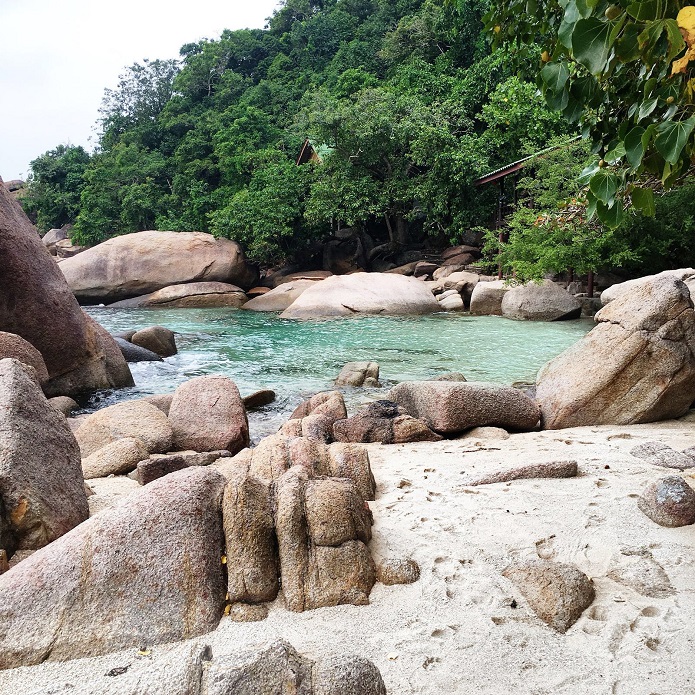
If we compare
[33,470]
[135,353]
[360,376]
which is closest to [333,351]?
[360,376]

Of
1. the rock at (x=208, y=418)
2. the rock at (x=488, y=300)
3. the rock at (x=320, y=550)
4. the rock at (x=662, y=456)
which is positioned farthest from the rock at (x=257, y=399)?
the rock at (x=488, y=300)

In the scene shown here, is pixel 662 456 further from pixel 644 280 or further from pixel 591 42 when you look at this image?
pixel 591 42

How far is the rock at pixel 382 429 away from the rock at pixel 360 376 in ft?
10.4

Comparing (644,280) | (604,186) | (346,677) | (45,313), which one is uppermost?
(604,186)

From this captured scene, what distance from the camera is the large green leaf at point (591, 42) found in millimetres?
1491

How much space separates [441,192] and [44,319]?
696 inches

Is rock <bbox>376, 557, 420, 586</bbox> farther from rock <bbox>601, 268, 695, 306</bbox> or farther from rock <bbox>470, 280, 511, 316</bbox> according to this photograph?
rock <bbox>470, 280, 511, 316</bbox>

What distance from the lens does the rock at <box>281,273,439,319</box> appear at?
18.5 metres

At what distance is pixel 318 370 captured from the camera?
10719mm

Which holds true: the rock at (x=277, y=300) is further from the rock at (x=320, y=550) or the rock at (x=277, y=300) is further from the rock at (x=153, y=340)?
the rock at (x=320, y=550)

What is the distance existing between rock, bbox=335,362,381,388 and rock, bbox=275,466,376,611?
20.8 feet

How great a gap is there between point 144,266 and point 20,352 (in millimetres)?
17709

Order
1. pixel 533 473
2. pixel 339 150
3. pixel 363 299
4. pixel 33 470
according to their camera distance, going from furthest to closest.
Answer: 1. pixel 339 150
2. pixel 363 299
3. pixel 533 473
4. pixel 33 470

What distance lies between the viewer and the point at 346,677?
1.94 metres
